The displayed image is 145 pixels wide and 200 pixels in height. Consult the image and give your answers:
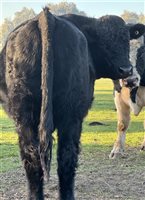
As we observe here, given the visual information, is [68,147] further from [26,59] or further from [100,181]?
[100,181]

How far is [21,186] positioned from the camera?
651cm

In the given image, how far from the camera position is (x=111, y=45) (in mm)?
5391

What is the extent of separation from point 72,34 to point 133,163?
155 inches

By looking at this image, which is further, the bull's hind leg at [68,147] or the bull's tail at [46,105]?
the bull's hind leg at [68,147]

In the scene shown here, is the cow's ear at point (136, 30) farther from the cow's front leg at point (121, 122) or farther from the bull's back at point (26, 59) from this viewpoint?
the cow's front leg at point (121, 122)

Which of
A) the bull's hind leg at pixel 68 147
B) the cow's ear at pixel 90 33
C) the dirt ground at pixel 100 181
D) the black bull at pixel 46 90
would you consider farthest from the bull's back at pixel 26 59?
the dirt ground at pixel 100 181

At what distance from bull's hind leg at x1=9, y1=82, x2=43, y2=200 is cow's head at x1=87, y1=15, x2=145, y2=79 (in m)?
1.24

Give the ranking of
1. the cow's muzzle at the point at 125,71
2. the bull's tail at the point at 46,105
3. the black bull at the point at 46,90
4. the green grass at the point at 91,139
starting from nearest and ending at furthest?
the bull's tail at the point at 46,105, the black bull at the point at 46,90, the cow's muzzle at the point at 125,71, the green grass at the point at 91,139

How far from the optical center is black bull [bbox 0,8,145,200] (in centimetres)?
439

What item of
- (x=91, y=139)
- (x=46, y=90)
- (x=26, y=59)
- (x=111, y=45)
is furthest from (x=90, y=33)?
(x=91, y=139)

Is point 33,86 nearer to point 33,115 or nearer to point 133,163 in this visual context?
point 33,115

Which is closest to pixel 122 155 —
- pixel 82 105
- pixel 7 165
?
pixel 7 165

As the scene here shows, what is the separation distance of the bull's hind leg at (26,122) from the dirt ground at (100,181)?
139 centimetres

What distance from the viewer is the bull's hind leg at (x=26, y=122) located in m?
4.52
